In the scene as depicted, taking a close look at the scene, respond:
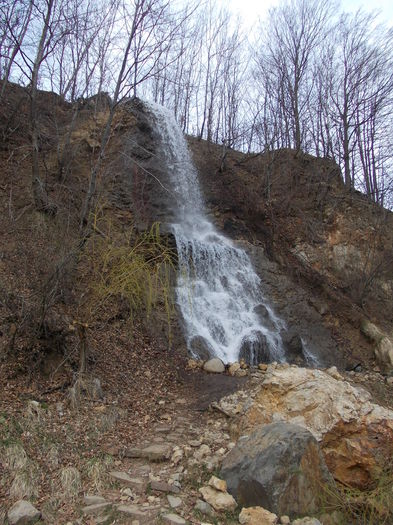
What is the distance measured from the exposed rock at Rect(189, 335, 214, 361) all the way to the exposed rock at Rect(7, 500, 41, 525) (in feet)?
18.1

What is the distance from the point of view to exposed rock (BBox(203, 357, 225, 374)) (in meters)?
8.23

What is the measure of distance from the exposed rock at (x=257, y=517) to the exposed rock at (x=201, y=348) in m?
5.26

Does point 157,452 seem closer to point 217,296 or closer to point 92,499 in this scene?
point 92,499

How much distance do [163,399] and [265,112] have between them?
50.5ft

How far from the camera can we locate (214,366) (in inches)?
326

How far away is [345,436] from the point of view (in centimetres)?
465

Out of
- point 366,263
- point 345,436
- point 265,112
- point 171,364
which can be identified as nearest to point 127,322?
point 171,364

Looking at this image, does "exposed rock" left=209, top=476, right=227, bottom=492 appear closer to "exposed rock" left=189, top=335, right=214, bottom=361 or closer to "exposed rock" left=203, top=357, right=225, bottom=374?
"exposed rock" left=203, top=357, right=225, bottom=374

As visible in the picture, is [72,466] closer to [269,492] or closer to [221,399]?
[269,492]

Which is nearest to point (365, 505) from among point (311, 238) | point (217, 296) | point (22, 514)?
point (22, 514)

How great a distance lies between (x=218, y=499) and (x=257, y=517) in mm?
429

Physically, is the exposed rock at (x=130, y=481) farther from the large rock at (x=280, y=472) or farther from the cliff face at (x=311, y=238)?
the cliff face at (x=311, y=238)

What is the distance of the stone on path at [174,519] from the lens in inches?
139

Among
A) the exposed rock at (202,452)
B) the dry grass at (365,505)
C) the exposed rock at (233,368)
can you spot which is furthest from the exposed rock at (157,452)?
the exposed rock at (233,368)
